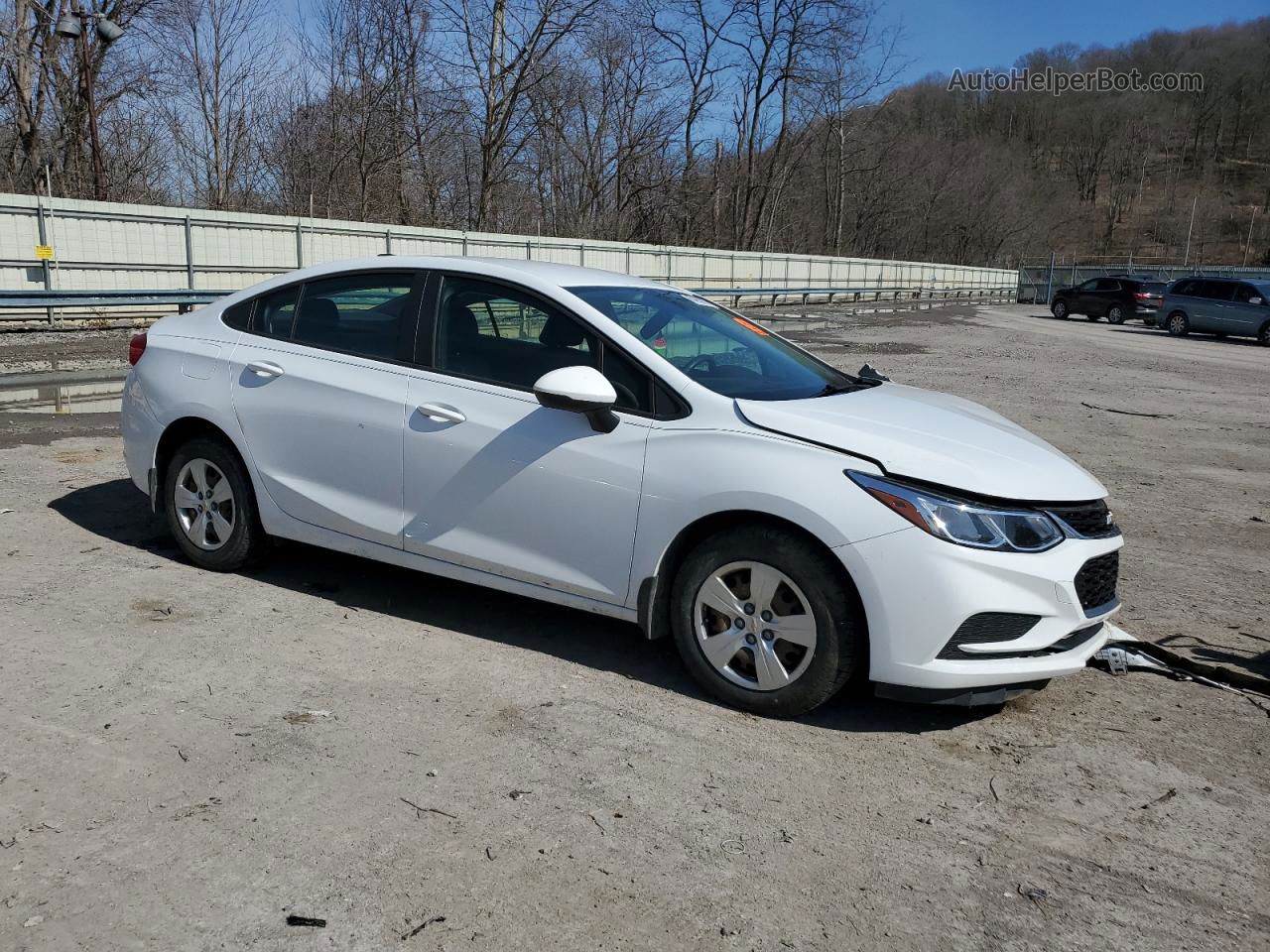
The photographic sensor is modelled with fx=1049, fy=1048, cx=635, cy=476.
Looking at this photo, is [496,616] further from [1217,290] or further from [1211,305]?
[1217,290]

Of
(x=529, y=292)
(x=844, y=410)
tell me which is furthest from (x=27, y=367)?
(x=844, y=410)

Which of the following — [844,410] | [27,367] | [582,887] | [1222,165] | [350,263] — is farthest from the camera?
[1222,165]

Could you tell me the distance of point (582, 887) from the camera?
2.75 meters

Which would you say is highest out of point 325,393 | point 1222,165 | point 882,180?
point 1222,165

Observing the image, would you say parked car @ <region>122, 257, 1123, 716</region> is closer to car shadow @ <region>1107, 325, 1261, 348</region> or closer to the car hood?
the car hood

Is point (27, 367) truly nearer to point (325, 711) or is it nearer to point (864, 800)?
point (325, 711)

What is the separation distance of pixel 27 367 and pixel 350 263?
1084 cm

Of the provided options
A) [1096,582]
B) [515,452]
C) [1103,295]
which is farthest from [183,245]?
[1103,295]

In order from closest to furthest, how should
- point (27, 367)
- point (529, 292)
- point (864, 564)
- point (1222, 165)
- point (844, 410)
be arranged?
1. point (864, 564)
2. point (844, 410)
3. point (529, 292)
4. point (27, 367)
5. point (1222, 165)

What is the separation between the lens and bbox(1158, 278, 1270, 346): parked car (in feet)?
95.7

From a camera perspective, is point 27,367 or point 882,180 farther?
point 882,180

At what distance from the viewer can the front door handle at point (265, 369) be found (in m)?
4.91

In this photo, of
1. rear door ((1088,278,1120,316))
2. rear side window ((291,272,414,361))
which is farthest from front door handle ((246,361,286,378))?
rear door ((1088,278,1120,316))

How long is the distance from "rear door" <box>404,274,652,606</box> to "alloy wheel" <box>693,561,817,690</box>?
37 centimetres
